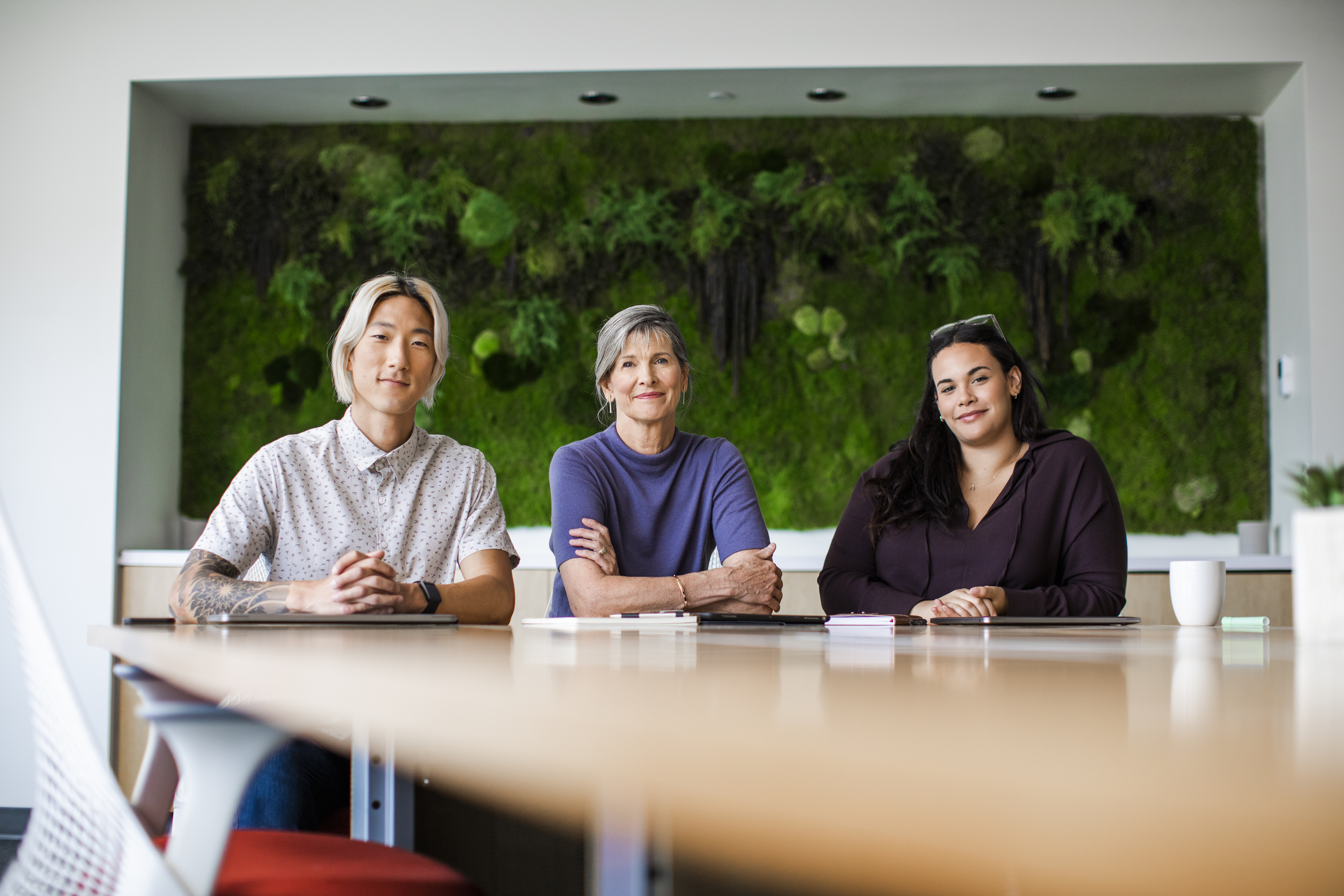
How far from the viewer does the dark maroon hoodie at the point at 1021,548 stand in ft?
6.79

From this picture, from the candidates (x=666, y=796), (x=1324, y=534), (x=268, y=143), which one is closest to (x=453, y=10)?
(x=268, y=143)

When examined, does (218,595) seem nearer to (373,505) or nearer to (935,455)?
Result: (373,505)

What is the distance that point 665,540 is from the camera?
86.4 inches

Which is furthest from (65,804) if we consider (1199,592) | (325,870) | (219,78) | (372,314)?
(219,78)

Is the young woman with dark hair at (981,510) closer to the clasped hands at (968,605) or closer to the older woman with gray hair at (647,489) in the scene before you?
the clasped hands at (968,605)

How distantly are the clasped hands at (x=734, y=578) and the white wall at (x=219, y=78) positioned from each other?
220 cm

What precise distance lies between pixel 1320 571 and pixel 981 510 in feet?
3.94

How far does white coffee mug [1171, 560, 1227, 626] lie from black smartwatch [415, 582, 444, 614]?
1.08m

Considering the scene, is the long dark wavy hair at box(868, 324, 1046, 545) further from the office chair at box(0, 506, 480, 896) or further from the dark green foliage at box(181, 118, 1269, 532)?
the dark green foliage at box(181, 118, 1269, 532)

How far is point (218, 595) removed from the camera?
1.59 m

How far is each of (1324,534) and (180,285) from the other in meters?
4.11

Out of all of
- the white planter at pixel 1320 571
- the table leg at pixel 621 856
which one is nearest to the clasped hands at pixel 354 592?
the table leg at pixel 621 856

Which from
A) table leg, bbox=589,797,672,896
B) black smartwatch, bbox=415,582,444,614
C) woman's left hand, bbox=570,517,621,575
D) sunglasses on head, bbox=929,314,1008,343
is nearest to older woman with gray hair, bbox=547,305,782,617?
woman's left hand, bbox=570,517,621,575

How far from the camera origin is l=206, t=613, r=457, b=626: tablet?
3.91 ft
